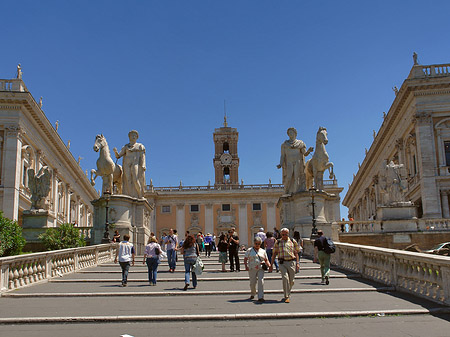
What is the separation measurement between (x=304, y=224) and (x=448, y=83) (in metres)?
20.0

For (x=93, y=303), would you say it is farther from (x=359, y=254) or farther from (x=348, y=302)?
(x=359, y=254)

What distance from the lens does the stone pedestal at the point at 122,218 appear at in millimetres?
23219

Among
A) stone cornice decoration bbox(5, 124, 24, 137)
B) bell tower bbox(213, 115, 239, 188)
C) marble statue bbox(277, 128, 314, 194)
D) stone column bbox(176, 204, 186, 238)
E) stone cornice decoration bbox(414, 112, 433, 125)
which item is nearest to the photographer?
marble statue bbox(277, 128, 314, 194)

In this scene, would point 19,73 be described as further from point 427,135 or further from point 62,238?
point 427,135

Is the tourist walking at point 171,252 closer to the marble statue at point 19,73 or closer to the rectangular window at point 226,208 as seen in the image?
the marble statue at point 19,73

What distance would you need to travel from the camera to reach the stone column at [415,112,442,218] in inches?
1377

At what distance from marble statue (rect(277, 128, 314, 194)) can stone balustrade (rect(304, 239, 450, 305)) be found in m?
7.97

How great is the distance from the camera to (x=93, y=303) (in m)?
10.4

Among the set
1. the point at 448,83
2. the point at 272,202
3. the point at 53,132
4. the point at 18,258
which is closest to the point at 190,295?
the point at 18,258

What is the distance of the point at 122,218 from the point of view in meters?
23.7

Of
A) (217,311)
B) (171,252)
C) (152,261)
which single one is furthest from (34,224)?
(217,311)

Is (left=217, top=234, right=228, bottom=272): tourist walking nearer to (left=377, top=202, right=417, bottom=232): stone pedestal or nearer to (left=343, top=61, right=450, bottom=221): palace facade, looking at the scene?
(left=377, top=202, right=417, bottom=232): stone pedestal

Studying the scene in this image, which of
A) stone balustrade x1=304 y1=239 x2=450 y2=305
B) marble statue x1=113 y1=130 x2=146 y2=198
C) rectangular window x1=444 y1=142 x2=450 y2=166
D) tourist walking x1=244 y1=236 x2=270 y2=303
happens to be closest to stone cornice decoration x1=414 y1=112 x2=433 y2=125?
rectangular window x1=444 y1=142 x2=450 y2=166

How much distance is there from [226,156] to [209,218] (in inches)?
537
